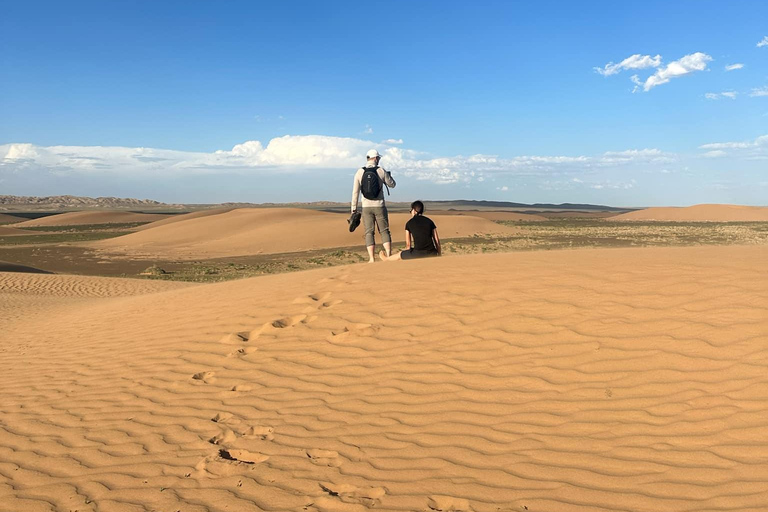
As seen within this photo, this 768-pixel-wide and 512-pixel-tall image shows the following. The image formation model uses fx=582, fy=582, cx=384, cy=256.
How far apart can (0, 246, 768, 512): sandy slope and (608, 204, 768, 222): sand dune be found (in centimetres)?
6805

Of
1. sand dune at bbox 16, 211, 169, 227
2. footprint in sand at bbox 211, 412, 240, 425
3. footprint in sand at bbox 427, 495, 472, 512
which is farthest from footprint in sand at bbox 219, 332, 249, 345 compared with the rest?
sand dune at bbox 16, 211, 169, 227

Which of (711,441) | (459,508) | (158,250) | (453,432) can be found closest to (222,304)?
(453,432)

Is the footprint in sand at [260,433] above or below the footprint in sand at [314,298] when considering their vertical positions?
below

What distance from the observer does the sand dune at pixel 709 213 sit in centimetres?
6781

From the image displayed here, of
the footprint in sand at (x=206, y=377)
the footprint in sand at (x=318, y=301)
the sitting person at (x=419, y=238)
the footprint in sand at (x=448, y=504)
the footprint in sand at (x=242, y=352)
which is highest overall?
the sitting person at (x=419, y=238)

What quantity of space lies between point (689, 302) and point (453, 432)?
357cm

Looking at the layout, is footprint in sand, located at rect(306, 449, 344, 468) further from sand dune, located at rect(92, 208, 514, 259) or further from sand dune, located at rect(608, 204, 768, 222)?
sand dune, located at rect(608, 204, 768, 222)

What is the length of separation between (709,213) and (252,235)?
5995cm

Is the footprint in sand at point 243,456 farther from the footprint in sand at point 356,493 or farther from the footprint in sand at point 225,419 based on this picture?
the footprint in sand at point 356,493

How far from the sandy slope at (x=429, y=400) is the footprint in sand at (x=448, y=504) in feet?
0.06

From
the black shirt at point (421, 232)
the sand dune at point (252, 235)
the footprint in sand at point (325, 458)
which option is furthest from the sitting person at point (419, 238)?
the sand dune at point (252, 235)

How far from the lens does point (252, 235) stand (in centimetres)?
4253

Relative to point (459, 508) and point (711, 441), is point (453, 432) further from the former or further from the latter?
point (711, 441)

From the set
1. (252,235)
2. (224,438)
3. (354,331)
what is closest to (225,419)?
(224,438)
